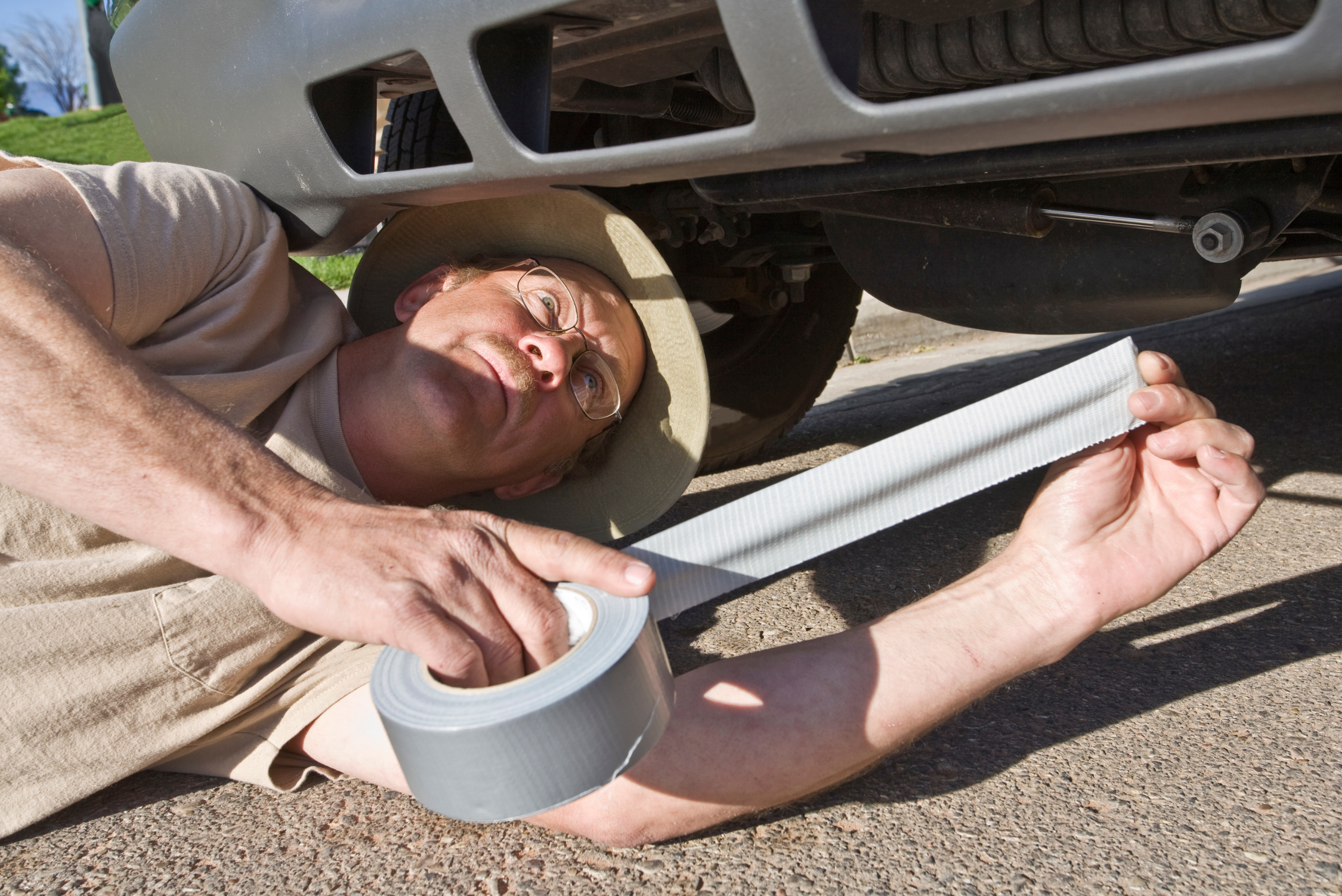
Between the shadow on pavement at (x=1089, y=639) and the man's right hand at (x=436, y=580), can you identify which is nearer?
the man's right hand at (x=436, y=580)

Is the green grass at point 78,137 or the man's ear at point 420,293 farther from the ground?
the man's ear at point 420,293

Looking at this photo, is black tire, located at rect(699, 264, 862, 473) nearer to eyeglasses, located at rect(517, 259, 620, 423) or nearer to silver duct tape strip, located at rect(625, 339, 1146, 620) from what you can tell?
eyeglasses, located at rect(517, 259, 620, 423)

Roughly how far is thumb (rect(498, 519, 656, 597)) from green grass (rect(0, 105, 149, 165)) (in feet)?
50.6

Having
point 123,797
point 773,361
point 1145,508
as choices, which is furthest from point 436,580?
point 773,361

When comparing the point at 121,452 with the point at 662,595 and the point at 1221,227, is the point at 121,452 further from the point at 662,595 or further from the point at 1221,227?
the point at 1221,227

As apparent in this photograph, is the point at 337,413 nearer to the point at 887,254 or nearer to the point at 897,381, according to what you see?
the point at 887,254

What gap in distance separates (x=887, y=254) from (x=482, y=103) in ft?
2.69

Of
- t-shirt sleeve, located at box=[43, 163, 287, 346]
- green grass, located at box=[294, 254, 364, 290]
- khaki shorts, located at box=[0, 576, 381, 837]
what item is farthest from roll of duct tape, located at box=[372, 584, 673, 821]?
green grass, located at box=[294, 254, 364, 290]

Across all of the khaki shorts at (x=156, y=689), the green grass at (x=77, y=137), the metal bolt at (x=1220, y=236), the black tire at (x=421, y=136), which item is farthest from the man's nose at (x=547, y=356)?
the green grass at (x=77, y=137)

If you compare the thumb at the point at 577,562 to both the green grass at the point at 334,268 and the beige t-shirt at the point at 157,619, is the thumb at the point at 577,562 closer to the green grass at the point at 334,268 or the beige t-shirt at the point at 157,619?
the beige t-shirt at the point at 157,619

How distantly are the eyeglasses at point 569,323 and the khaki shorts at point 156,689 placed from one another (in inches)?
26.7

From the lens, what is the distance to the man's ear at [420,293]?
1905 mm

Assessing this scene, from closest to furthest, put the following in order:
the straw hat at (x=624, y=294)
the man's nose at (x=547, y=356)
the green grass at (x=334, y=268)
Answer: the man's nose at (x=547, y=356)
the straw hat at (x=624, y=294)
the green grass at (x=334, y=268)

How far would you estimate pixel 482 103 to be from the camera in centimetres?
124
